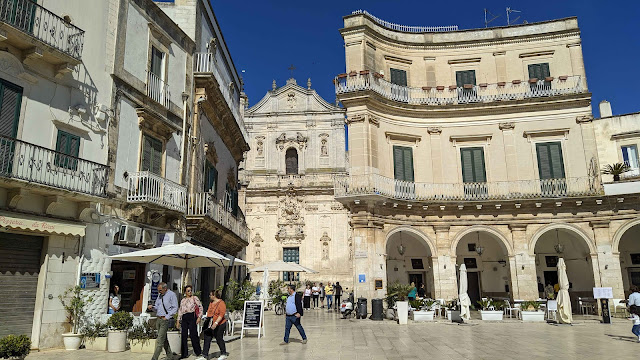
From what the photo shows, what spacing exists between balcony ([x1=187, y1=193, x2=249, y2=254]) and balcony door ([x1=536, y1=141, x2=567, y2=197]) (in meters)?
15.1

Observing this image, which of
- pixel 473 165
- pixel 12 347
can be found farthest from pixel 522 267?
pixel 12 347

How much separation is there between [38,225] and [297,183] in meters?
29.8

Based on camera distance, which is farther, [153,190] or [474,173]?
[474,173]

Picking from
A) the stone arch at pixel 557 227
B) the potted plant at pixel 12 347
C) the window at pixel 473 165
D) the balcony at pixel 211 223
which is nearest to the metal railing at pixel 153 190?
the balcony at pixel 211 223

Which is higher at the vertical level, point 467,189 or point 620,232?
point 467,189

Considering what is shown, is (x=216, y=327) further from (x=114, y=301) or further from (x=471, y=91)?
(x=471, y=91)

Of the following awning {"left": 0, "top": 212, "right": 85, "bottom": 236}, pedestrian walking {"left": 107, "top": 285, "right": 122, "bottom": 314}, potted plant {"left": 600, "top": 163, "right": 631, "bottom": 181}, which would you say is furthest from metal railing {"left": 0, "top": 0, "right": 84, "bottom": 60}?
potted plant {"left": 600, "top": 163, "right": 631, "bottom": 181}

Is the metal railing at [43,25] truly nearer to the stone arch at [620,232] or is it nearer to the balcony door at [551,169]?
the balcony door at [551,169]

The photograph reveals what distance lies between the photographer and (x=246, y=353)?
1140 centimetres

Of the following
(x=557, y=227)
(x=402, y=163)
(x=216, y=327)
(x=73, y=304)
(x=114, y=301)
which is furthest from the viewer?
(x=402, y=163)

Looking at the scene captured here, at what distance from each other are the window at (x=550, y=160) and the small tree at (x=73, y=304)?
20.8 m

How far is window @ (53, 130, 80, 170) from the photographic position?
11500 millimetres

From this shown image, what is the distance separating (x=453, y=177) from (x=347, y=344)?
44.2 feet

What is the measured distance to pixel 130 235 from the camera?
13.9 meters
